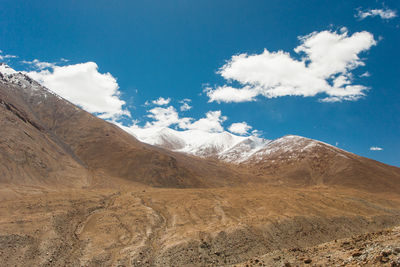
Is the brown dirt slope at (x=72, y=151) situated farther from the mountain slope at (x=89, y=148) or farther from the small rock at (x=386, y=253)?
the small rock at (x=386, y=253)

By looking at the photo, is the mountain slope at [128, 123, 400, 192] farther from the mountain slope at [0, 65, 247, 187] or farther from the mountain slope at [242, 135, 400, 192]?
the mountain slope at [0, 65, 247, 187]

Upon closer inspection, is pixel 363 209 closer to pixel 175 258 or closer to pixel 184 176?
pixel 175 258

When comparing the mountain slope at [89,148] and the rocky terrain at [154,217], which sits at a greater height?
the mountain slope at [89,148]

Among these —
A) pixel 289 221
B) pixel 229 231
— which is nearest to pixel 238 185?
pixel 289 221

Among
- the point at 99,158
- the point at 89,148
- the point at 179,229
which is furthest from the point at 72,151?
the point at 179,229

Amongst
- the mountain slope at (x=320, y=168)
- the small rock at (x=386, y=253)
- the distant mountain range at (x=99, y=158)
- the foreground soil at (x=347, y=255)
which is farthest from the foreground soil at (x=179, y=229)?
the mountain slope at (x=320, y=168)

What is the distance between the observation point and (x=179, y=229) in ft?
112

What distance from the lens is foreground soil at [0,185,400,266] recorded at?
81.5ft

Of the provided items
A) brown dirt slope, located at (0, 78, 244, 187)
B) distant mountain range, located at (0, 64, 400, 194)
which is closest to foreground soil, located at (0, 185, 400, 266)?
brown dirt slope, located at (0, 78, 244, 187)

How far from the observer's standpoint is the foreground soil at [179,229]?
24.8 meters

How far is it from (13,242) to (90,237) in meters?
7.40

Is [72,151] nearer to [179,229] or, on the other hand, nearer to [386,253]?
[179,229]

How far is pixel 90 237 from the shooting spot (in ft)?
97.9

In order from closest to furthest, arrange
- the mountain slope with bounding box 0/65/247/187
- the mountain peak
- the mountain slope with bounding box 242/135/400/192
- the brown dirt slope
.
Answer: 1. the brown dirt slope
2. the mountain slope with bounding box 0/65/247/187
3. the mountain slope with bounding box 242/135/400/192
4. the mountain peak
